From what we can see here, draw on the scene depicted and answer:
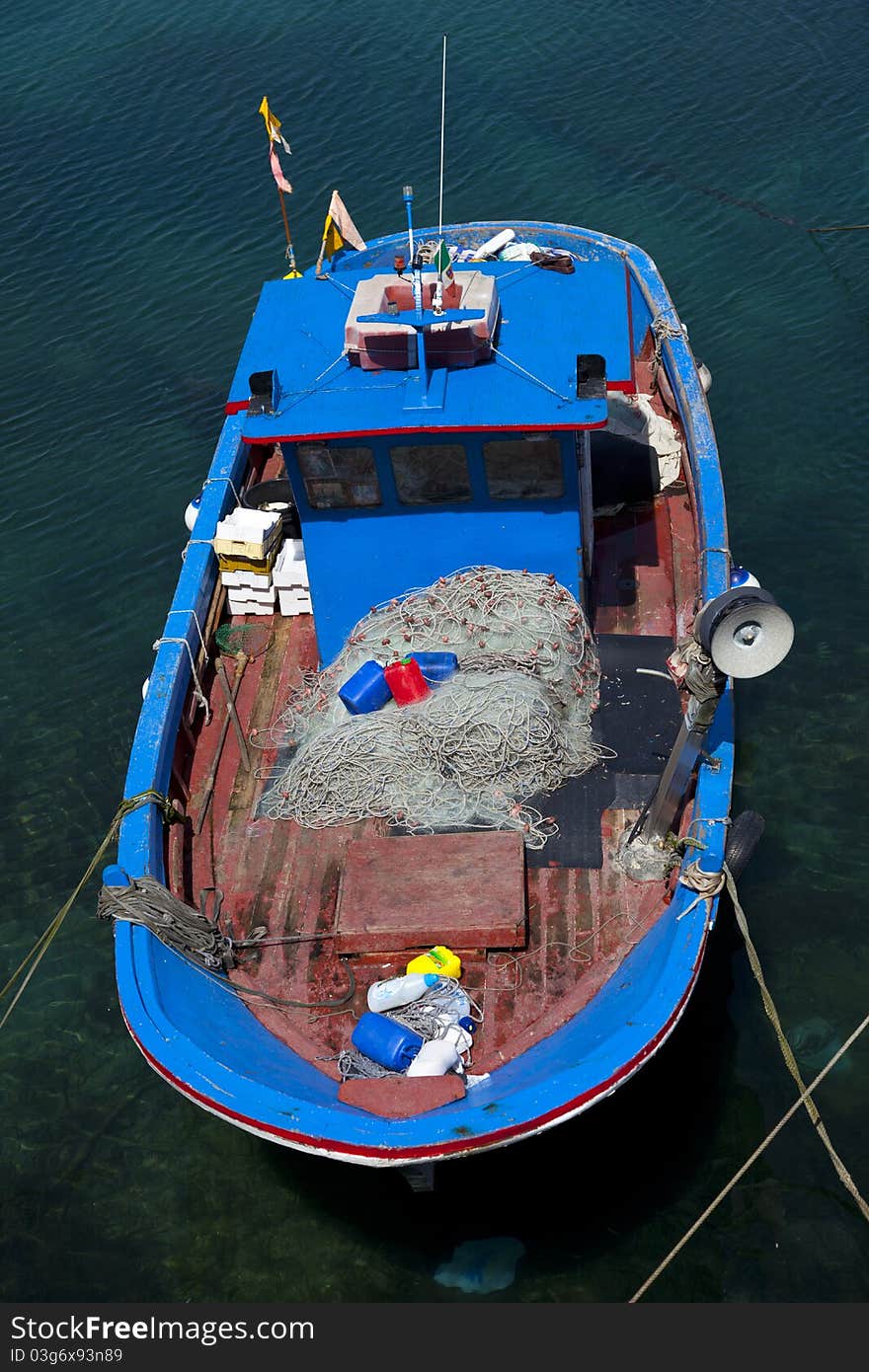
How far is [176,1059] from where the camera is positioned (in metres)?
8.31

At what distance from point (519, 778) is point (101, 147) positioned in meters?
22.8

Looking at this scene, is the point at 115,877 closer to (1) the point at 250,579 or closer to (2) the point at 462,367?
(1) the point at 250,579

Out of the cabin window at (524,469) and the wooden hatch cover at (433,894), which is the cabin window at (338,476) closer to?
the cabin window at (524,469)

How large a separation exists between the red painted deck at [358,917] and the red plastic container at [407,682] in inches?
43.1

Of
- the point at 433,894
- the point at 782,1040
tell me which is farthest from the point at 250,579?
the point at 782,1040

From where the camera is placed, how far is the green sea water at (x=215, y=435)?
1032cm

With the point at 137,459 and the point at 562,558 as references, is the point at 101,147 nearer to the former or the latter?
the point at 137,459

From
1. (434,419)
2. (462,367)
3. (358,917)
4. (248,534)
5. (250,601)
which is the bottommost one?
(358,917)

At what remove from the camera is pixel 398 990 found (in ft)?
29.7

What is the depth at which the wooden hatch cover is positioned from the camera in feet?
30.5

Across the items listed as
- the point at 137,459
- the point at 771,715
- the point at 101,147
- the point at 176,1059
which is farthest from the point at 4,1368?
the point at 101,147

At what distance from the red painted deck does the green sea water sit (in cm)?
208

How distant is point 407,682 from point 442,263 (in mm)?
3538

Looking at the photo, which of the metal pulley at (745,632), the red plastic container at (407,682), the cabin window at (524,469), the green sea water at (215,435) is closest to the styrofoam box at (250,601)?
the red plastic container at (407,682)
